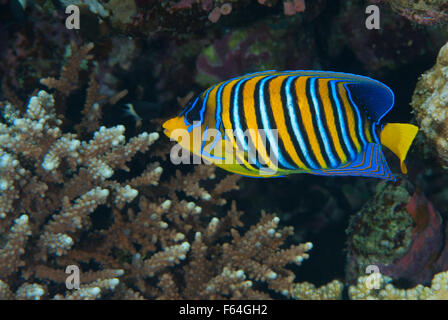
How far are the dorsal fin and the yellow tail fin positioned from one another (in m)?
0.07

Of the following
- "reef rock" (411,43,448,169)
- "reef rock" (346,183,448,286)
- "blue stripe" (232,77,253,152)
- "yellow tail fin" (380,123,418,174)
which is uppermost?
"reef rock" (411,43,448,169)

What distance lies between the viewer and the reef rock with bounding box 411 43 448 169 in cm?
208

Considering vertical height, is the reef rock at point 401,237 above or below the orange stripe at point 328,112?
below

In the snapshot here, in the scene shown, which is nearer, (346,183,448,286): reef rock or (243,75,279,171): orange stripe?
(243,75,279,171): orange stripe

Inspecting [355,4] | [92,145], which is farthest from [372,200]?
[92,145]

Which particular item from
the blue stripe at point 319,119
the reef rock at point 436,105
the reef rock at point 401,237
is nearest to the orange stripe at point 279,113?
the blue stripe at point 319,119

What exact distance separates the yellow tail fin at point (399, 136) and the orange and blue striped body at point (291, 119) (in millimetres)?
44

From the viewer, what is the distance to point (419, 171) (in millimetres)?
3391

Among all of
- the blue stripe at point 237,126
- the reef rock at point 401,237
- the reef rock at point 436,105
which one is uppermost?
the reef rock at point 436,105

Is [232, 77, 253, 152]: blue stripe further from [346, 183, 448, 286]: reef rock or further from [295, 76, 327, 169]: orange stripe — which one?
[346, 183, 448, 286]: reef rock

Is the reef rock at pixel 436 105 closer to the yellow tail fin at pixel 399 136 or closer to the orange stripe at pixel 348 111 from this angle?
the yellow tail fin at pixel 399 136

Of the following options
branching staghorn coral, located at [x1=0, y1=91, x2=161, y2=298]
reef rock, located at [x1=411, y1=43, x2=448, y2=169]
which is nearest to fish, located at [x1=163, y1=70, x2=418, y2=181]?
reef rock, located at [x1=411, y1=43, x2=448, y2=169]

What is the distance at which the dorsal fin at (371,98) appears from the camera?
1.60 m

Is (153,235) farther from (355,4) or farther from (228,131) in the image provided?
(355,4)
